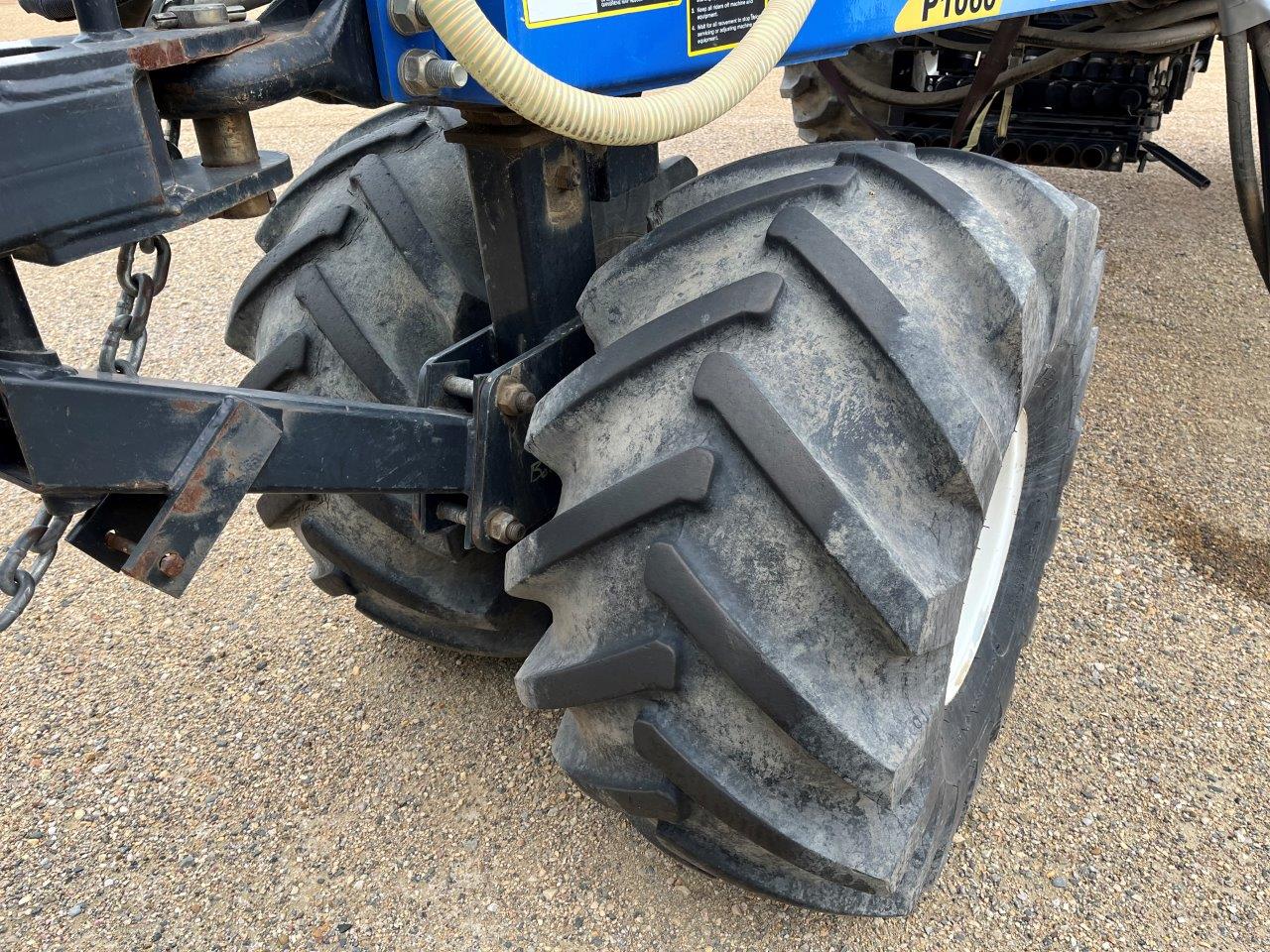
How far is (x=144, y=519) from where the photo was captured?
1.21m

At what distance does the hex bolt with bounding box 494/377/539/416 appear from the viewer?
1.44 meters

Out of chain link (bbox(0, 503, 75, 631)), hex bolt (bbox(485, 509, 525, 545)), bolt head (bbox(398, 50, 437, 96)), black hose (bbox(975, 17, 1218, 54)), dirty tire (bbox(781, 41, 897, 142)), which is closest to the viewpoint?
chain link (bbox(0, 503, 75, 631))

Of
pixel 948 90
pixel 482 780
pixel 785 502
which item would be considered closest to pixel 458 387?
pixel 785 502

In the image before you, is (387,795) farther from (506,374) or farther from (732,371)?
(732,371)

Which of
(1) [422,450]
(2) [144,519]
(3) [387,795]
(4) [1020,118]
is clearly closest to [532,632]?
(3) [387,795]

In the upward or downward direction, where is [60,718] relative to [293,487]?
downward

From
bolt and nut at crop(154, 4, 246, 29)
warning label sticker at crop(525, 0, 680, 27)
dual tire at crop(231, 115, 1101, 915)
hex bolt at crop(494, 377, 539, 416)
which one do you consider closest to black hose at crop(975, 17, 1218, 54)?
dual tire at crop(231, 115, 1101, 915)

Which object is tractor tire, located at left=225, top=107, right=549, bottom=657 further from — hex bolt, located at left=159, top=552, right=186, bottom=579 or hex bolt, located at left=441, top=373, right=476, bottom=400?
hex bolt, located at left=159, top=552, right=186, bottom=579


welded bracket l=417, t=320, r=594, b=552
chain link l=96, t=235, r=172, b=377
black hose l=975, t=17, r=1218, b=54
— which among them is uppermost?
chain link l=96, t=235, r=172, b=377

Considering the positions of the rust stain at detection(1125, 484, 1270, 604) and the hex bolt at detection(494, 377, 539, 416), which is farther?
the rust stain at detection(1125, 484, 1270, 604)

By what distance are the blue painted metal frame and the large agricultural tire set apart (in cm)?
19

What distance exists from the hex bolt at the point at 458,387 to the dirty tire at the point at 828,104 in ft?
9.60

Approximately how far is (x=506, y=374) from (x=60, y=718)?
150cm

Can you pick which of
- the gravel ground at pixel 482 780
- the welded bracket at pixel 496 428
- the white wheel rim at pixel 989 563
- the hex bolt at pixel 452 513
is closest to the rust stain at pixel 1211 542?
the gravel ground at pixel 482 780
